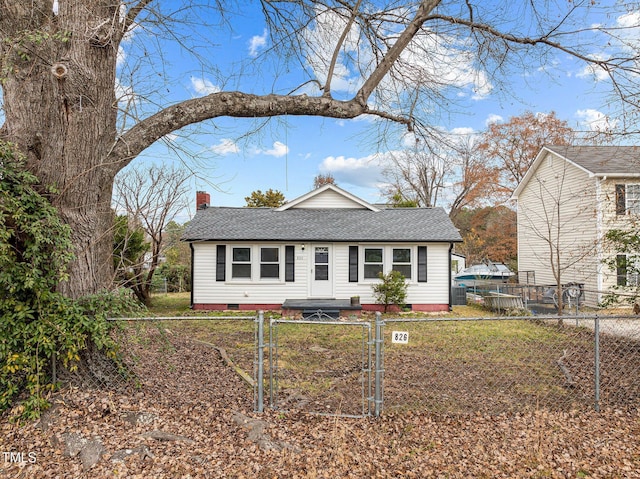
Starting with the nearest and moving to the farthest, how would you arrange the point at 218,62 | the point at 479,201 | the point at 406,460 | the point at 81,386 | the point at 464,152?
the point at 406,460
the point at 81,386
the point at 218,62
the point at 464,152
the point at 479,201

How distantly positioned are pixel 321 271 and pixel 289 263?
1253 millimetres

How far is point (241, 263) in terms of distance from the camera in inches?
539

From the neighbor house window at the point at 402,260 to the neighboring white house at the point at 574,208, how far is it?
4627 millimetres

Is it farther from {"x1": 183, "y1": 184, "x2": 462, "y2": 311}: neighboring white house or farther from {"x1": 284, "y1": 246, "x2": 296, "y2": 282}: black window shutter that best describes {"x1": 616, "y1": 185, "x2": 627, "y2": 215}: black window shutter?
{"x1": 284, "y1": 246, "x2": 296, "y2": 282}: black window shutter

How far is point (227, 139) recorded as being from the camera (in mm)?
5824

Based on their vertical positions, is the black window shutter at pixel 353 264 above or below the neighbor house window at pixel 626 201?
below

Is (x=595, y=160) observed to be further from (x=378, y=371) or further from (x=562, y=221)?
(x=378, y=371)

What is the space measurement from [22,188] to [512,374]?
7.37 metres

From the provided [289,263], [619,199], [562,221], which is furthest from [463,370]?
[562,221]

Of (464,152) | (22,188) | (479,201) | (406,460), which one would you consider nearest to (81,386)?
(22,188)

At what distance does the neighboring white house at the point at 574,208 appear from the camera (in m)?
13.7

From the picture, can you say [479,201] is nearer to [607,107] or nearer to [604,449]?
[607,107]

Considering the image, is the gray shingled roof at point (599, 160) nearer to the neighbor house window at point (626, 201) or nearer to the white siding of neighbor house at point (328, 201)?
the neighbor house window at point (626, 201)

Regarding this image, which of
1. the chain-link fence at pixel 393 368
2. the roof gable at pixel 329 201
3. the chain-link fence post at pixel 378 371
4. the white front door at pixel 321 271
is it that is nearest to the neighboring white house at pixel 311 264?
the white front door at pixel 321 271
